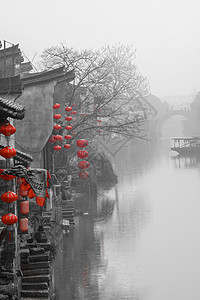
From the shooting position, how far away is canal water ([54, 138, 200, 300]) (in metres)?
14.8

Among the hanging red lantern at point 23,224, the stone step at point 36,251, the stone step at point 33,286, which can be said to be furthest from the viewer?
the hanging red lantern at point 23,224

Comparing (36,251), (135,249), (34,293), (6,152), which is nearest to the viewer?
(6,152)

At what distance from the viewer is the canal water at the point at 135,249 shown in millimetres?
14797

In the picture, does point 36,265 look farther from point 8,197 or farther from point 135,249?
point 135,249

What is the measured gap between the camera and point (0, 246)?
40.7 feet

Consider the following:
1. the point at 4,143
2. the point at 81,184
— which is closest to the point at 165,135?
the point at 81,184

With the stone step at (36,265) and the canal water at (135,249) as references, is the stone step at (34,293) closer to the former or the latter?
the stone step at (36,265)

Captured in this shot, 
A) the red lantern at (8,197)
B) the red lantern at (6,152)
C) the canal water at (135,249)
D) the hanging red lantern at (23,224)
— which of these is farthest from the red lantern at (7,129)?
the canal water at (135,249)

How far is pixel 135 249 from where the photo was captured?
19547 millimetres

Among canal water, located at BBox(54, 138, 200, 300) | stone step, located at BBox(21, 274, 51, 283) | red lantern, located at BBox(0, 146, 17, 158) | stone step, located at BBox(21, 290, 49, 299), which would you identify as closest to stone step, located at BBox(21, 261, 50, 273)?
stone step, located at BBox(21, 274, 51, 283)

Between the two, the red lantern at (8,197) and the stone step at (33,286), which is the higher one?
A: the red lantern at (8,197)

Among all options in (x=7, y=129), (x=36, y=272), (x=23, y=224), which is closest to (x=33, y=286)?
(x=36, y=272)

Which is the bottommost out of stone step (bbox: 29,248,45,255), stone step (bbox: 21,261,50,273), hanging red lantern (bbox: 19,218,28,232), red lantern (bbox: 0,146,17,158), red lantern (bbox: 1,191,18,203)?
stone step (bbox: 21,261,50,273)

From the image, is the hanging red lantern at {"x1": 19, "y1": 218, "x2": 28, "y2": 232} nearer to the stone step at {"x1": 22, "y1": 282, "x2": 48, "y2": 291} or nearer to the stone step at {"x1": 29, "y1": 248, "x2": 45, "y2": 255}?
the stone step at {"x1": 29, "y1": 248, "x2": 45, "y2": 255}
